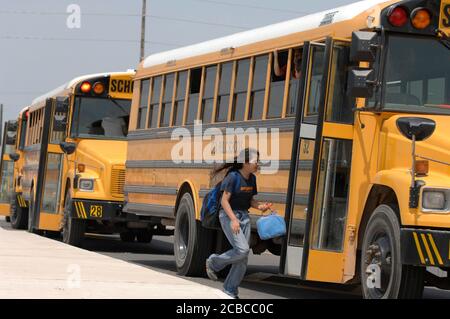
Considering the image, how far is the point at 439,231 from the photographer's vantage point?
9.49 meters

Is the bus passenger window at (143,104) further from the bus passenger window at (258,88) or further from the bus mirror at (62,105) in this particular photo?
the bus passenger window at (258,88)

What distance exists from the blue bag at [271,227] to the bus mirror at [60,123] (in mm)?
8879

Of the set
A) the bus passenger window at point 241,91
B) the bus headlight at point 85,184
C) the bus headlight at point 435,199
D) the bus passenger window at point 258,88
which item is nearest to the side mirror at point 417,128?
the bus headlight at point 435,199

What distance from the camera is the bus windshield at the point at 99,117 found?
1998cm

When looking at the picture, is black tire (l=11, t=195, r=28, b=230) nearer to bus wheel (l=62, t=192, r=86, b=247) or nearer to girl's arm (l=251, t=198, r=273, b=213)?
bus wheel (l=62, t=192, r=86, b=247)

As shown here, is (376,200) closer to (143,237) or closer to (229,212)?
(229,212)

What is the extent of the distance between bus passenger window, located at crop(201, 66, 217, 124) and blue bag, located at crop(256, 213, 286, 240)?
3254mm

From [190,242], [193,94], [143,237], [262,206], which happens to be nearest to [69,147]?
[143,237]

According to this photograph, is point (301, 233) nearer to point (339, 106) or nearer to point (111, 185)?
point (339, 106)

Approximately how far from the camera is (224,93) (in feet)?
47.2

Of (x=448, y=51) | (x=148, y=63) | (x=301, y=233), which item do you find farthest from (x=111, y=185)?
(x=448, y=51)

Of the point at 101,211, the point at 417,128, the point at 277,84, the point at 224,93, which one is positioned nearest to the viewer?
the point at 417,128

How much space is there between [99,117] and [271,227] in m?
8.98

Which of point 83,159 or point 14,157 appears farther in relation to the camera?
point 14,157
